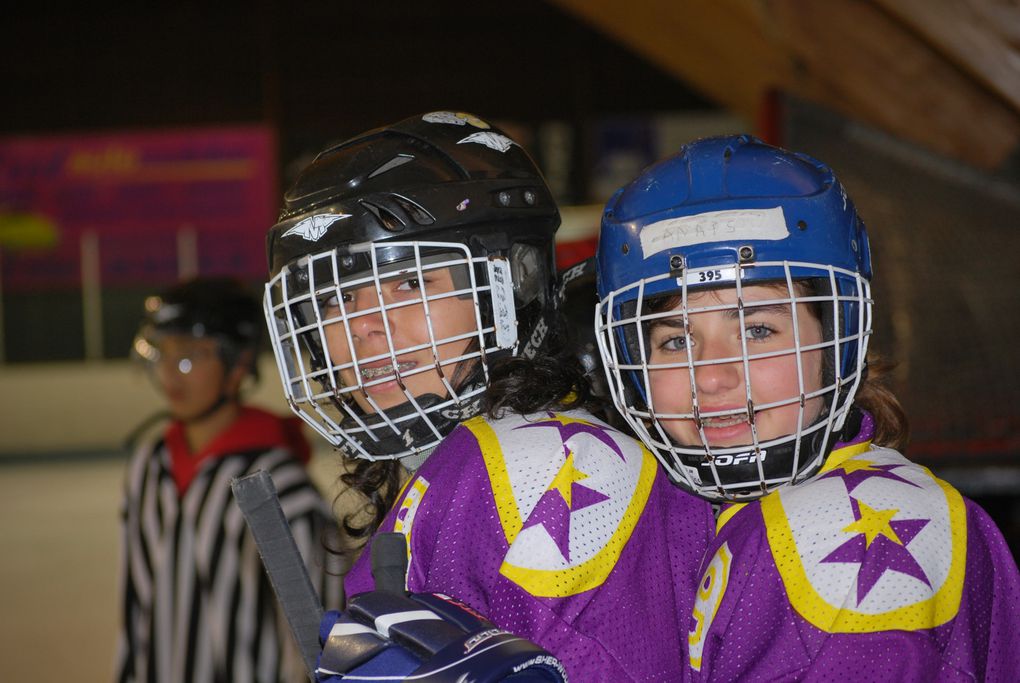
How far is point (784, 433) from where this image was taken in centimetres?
104

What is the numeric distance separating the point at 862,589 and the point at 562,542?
253mm

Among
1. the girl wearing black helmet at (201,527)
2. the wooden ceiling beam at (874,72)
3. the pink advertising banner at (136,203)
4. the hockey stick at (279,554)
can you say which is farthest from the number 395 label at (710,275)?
the pink advertising banner at (136,203)

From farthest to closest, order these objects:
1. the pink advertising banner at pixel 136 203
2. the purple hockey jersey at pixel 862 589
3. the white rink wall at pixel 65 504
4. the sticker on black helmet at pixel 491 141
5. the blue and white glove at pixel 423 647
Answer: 1. the pink advertising banner at pixel 136 203
2. the white rink wall at pixel 65 504
3. the sticker on black helmet at pixel 491 141
4. the purple hockey jersey at pixel 862 589
5. the blue and white glove at pixel 423 647

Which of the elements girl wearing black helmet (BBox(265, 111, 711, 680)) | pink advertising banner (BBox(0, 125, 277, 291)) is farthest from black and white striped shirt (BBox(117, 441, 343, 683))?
pink advertising banner (BBox(0, 125, 277, 291))

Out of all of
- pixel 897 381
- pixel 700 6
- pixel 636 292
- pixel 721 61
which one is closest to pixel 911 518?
pixel 636 292

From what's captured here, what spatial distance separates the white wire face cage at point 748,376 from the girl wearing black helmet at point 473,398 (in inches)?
2.1

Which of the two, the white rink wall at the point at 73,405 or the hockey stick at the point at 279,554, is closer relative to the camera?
the hockey stick at the point at 279,554

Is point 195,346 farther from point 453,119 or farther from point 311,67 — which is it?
point 311,67

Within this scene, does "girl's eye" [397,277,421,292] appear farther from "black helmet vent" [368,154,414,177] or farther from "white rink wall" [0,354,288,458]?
"white rink wall" [0,354,288,458]

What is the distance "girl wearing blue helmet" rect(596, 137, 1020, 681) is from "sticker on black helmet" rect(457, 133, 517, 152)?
0.77 ft

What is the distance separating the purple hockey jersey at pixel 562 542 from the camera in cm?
94

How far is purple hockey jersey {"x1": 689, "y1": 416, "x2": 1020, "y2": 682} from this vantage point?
0.89 m

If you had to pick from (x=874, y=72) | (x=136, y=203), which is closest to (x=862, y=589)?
(x=874, y=72)

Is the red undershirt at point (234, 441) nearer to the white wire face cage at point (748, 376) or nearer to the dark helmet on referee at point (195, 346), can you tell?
the dark helmet on referee at point (195, 346)
